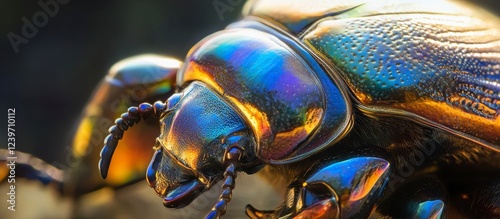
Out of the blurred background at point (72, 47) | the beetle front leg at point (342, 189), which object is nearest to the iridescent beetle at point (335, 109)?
the beetle front leg at point (342, 189)

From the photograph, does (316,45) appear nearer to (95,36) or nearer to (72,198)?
(72,198)

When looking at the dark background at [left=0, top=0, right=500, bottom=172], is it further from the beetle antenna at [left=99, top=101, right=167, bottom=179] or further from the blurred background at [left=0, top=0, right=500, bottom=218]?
the beetle antenna at [left=99, top=101, right=167, bottom=179]

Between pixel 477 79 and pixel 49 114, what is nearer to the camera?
pixel 477 79

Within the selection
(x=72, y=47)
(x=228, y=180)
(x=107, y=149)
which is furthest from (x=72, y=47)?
(x=228, y=180)

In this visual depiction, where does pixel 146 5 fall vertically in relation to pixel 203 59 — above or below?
below

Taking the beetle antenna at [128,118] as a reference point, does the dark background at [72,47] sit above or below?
below

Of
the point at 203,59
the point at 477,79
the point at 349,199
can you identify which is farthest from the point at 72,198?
the point at 477,79

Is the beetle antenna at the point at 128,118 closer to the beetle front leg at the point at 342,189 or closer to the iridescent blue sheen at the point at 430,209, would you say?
the beetle front leg at the point at 342,189
